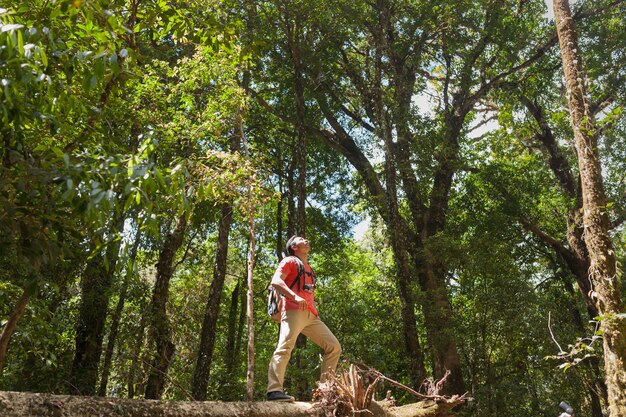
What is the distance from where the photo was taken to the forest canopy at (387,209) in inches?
327

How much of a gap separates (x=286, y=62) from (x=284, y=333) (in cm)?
1093

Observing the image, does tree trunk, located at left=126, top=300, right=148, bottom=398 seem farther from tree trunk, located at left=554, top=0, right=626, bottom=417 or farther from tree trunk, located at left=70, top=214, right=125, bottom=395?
tree trunk, located at left=554, top=0, right=626, bottom=417

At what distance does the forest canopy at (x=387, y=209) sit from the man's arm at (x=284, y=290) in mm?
753

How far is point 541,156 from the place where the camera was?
18.2 m

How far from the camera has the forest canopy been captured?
8.30 m

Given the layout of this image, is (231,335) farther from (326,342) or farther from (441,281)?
(326,342)

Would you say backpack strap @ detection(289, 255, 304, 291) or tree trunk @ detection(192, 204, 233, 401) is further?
tree trunk @ detection(192, 204, 233, 401)

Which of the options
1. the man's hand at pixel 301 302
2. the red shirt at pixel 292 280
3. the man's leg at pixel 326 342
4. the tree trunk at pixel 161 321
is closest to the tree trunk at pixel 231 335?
the tree trunk at pixel 161 321

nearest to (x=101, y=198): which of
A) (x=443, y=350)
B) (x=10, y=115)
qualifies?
(x=10, y=115)

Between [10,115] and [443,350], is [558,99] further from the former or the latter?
→ [10,115]

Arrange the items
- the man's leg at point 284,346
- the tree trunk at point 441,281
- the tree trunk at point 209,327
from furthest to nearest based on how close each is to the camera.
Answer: the tree trunk at point 441,281 < the tree trunk at point 209,327 < the man's leg at point 284,346

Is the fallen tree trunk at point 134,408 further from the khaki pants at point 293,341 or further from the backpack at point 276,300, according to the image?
the backpack at point 276,300

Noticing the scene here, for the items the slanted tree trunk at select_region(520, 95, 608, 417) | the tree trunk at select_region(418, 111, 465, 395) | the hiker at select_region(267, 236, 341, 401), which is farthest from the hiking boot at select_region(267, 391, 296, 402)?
the slanted tree trunk at select_region(520, 95, 608, 417)

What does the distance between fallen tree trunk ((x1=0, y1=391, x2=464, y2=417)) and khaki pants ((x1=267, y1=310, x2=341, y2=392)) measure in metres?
0.40
